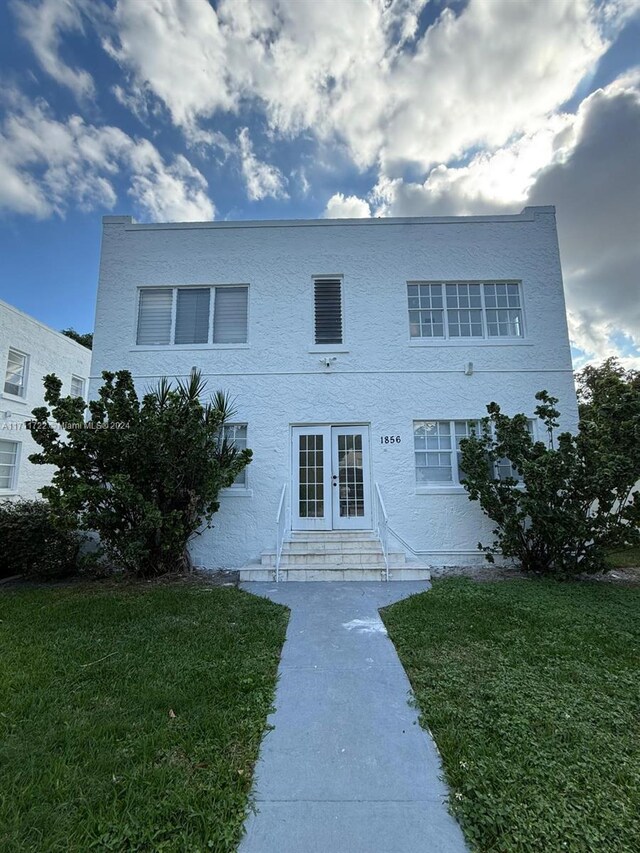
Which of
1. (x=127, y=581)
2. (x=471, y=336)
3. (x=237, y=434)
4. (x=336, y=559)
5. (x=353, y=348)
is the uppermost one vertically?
(x=471, y=336)

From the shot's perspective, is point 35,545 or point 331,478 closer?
point 35,545

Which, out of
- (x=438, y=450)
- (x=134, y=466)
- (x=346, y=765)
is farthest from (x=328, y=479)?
(x=346, y=765)

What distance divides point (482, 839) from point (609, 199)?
13.5 meters

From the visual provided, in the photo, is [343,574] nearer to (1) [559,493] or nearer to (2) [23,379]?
(1) [559,493]

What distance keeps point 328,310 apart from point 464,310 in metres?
3.23

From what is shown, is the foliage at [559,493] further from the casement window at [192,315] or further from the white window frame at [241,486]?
the casement window at [192,315]

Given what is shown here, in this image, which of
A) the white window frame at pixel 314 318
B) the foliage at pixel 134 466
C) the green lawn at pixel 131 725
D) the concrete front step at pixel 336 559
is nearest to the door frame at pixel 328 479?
the concrete front step at pixel 336 559

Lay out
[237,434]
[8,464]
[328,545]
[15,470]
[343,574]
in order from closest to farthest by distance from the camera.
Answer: [343,574] → [328,545] → [237,434] → [8,464] → [15,470]

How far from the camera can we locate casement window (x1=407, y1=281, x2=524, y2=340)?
945cm

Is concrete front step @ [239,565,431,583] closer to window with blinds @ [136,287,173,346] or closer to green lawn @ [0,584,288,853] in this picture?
green lawn @ [0,584,288,853]

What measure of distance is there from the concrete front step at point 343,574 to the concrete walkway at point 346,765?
9.15 feet

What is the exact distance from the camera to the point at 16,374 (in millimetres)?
14172

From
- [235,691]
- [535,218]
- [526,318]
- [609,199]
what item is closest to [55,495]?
[235,691]

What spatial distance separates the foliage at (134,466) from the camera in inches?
264
